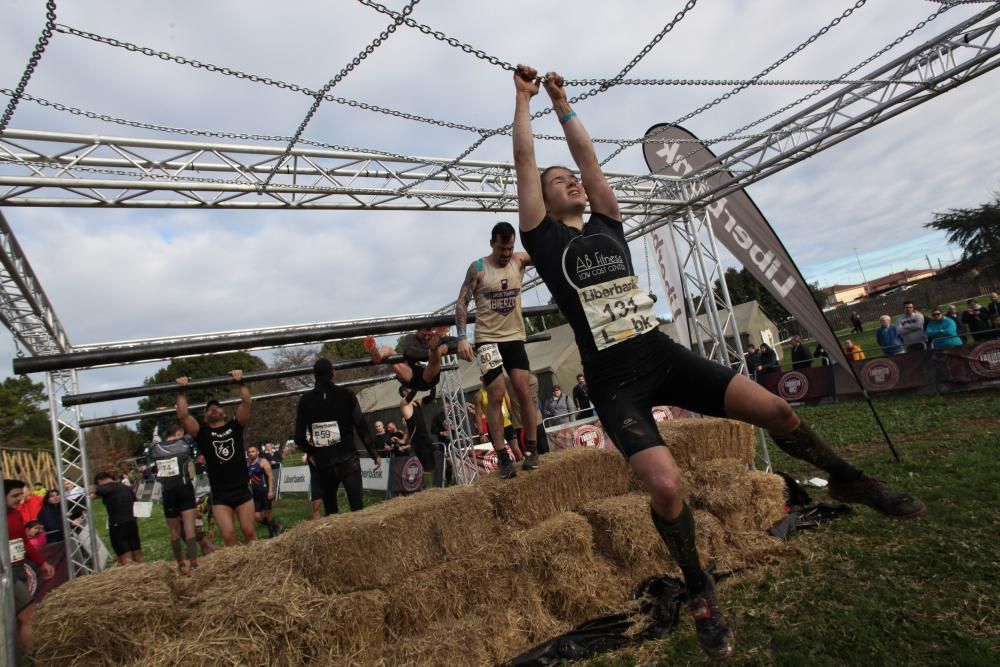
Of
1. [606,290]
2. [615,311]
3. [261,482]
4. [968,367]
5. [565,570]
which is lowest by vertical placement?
[565,570]

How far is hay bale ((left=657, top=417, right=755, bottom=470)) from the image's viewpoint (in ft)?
18.5

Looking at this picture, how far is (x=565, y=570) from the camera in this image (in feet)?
14.5

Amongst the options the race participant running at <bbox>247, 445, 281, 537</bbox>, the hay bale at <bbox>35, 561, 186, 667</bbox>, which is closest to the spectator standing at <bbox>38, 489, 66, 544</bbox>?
the race participant running at <bbox>247, 445, 281, 537</bbox>

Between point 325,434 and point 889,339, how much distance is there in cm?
1329

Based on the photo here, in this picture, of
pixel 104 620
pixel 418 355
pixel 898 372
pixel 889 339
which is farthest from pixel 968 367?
pixel 104 620

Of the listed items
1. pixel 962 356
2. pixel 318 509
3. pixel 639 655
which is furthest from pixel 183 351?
pixel 962 356

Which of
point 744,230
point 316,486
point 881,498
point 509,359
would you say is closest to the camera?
point 881,498

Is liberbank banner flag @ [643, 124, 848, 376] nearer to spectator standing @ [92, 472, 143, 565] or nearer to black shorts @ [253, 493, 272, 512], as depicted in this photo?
black shorts @ [253, 493, 272, 512]

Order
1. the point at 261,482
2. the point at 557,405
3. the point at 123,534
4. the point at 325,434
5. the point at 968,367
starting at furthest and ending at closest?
1. the point at 557,405
2. the point at 968,367
3. the point at 261,482
4. the point at 123,534
5. the point at 325,434

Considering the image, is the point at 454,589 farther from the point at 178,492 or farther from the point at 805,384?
the point at 805,384

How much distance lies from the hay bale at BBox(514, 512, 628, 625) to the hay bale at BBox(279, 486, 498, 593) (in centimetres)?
35

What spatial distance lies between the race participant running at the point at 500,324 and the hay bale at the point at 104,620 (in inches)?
101

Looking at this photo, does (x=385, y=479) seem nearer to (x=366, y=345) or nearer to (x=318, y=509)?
(x=318, y=509)

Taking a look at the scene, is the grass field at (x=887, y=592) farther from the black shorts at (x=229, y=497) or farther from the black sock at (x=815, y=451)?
the black shorts at (x=229, y=497)
